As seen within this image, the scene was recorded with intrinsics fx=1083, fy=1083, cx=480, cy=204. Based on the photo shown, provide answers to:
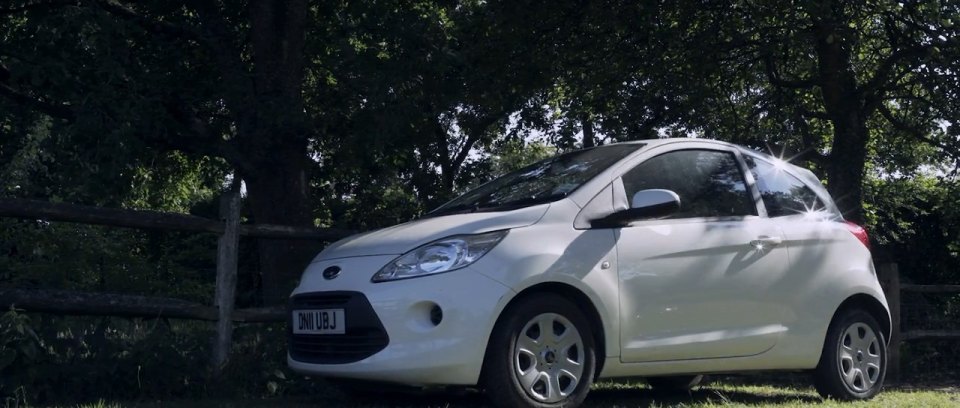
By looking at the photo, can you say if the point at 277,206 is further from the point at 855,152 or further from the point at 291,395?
the point at 855,152

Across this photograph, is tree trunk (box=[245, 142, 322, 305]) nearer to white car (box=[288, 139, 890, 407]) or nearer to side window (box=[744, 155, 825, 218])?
white car (box=[288, 139, 890, 407])

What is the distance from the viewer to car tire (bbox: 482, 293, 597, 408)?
5969 mm

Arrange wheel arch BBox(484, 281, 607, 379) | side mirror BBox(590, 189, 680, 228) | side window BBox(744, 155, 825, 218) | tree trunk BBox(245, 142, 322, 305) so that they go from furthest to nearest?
tree trunk BBox(245, 142, 322, 305)
side window BBox(744, 155, 825, 218)
side mirror BBox(590, 189, 680, 228)
wheel arch BBox(484, 281, 607, 379)

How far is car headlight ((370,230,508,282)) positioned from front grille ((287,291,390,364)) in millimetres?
208

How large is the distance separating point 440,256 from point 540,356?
2.63 feet

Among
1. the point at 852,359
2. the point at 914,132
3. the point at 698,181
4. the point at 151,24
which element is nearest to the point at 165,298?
the point at 698,181

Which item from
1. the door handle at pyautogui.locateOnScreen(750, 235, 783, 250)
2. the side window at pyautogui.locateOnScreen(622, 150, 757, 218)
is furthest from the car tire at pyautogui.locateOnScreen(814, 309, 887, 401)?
the side window at pyautogui.locateOnScreen(622, 150, 757, 218)

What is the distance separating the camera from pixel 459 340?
588 centimetres

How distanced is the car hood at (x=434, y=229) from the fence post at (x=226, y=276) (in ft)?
4.49

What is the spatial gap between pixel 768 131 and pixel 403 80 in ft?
18.3

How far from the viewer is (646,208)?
21.4 ft

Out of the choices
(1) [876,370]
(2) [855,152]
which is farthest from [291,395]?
(2) [855,152]

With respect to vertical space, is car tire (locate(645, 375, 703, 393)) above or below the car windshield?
below

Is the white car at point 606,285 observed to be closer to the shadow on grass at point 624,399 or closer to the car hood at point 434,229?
the car hood at point 434,229
